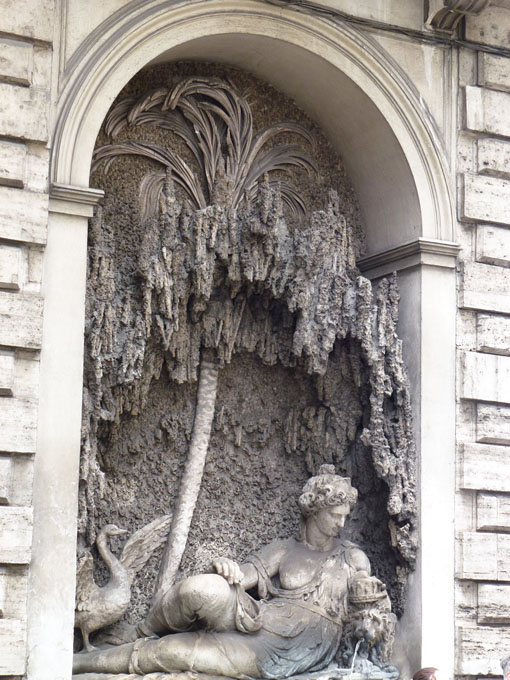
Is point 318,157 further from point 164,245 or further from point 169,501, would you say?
point 169,501

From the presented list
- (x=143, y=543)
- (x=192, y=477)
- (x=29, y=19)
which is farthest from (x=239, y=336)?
(x=29, y=19)

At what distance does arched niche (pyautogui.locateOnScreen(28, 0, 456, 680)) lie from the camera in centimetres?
666

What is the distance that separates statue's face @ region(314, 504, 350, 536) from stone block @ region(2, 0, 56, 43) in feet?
10.4

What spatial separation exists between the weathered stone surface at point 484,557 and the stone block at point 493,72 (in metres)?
2.88

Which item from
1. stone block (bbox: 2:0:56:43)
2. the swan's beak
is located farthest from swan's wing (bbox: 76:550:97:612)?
stone block (bbox: 2:0:56:43)

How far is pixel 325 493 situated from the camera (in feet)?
24.8

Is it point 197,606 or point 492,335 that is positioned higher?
point 492,335

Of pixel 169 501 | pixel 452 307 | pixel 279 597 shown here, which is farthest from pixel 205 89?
pixel 279 597

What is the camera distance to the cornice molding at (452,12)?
7.87m

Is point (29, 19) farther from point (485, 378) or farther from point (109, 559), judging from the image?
point (485, 378)

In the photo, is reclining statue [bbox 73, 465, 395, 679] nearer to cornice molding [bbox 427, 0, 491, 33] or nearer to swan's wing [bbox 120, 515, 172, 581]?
swan's wing [bbox 120, 515, 172, 581]

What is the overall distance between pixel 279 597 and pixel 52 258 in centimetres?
241

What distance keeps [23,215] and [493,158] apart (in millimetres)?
3120

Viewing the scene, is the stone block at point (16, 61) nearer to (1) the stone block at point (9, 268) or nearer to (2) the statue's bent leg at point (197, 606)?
(1) the stone block at point (9, 268)
